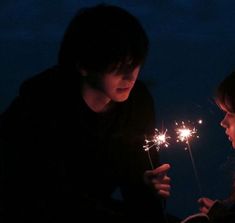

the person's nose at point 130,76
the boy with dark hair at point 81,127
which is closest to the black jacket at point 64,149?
the boy with dark hair at point 81,127

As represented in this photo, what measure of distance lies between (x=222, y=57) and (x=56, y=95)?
6.18 meters

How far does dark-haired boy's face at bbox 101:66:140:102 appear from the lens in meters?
1.75

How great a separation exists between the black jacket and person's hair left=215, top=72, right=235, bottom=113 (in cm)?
36

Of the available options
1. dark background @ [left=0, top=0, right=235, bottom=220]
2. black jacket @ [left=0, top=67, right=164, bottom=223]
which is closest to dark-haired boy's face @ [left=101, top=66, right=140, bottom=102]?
black jacket @ [left=0, top=67, right=164, bottom=223]

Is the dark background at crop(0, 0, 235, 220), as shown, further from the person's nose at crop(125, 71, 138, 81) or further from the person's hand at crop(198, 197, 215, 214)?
the person's nose at crop(125, 71, 138, 81)

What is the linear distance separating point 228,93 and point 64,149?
796 millimetres

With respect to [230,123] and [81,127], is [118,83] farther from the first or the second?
[230,123]

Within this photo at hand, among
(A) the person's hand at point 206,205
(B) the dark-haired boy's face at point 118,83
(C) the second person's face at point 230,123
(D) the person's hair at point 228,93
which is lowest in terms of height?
(A) the person's hand at point 206,205

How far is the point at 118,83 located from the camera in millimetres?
1762

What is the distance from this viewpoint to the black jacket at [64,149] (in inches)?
72.7

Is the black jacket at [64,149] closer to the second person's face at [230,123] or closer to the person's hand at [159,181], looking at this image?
the person's hand at [159,181]

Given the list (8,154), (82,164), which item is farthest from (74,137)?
(8,154)

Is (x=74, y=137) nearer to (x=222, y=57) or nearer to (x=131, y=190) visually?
(x=131, y=190)

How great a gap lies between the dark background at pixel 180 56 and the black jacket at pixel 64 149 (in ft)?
12.0
